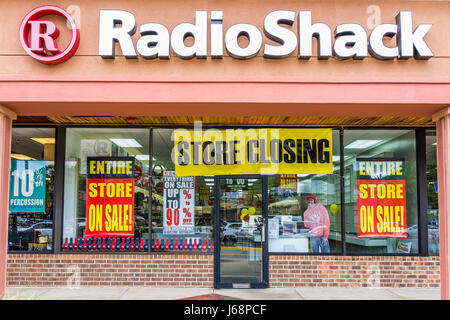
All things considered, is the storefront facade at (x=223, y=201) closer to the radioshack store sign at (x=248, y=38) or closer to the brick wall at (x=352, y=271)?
the brick wall at (x=352, y=271)

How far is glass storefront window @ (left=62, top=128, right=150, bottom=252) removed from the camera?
29.4 ft

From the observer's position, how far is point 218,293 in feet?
27.3

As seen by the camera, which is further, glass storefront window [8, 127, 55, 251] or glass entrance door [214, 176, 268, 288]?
glass storefront window [8, 127, 55, 251]

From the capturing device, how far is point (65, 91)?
6.63 metres

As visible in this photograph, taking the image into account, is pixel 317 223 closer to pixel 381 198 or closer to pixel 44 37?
pixel 381 198

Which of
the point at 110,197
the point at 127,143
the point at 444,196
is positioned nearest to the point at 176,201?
the point at 110,197

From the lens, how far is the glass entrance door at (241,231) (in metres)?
8.89

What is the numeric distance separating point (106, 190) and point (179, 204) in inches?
62.1

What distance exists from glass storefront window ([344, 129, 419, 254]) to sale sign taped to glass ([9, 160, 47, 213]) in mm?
6530

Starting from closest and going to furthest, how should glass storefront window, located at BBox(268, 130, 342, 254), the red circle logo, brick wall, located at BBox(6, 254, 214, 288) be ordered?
the red circle logo → brick wall, located at BBox(6, 254, 214, 288) → glass storefront window, located at BBox(268, 130, 342, 254)

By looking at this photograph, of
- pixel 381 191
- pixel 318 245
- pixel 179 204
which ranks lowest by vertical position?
pixel 318 245

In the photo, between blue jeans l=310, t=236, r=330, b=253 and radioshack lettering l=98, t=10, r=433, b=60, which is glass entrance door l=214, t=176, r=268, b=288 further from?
radioshack lettering l=98, t=10, r=433, b=60

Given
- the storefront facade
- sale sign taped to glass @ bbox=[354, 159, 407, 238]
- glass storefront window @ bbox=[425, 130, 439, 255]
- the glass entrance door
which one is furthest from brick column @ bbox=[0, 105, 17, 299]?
glass storefront window @ bbox=[425, 130, 439, 255]

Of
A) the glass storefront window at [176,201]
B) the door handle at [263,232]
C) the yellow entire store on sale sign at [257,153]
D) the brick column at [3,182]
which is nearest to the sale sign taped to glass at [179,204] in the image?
the glass storefront window at [176,201]
